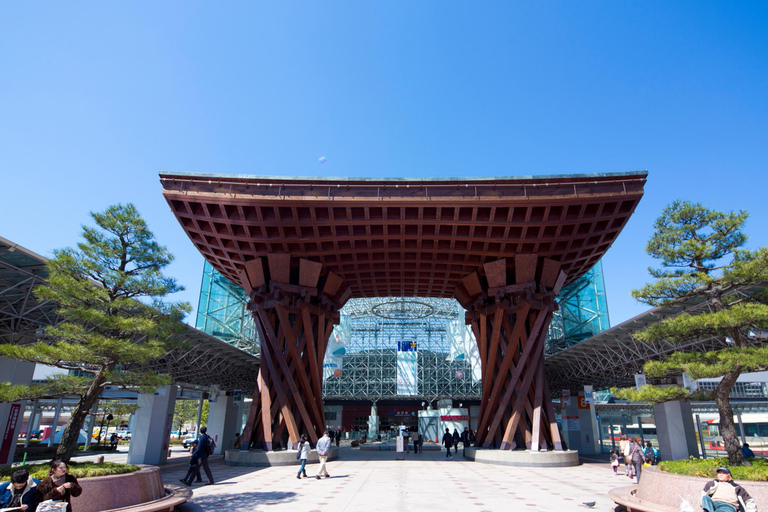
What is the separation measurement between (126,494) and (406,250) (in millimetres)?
16451

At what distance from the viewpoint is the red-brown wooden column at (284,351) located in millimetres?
21125

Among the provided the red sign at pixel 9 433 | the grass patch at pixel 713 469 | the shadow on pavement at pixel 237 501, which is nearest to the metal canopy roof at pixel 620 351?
the grass patch at pixel 713 469

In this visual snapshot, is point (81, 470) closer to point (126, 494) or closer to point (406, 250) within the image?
point (126, 494)

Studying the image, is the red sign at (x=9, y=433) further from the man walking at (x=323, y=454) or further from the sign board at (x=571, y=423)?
the sign board at (x=571, y=423)

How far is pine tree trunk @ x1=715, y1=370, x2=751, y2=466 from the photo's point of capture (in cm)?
974

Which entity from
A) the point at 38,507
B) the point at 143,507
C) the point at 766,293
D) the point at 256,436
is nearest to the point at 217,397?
the point at 256,436

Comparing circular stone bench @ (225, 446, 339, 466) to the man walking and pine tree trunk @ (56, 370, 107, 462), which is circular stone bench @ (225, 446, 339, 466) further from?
pine tree trunk @ (56, 370, 107, 462)

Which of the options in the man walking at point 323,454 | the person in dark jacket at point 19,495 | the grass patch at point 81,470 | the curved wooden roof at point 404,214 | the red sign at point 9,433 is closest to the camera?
the person in dark jacket at point 19,495

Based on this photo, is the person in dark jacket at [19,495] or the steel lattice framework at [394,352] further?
the steel lattice framework at [394,352]

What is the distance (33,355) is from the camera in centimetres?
959

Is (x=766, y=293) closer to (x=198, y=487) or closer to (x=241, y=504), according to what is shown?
(x=241, y=504)

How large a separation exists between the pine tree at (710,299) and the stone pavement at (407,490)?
141 inches

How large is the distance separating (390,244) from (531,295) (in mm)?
7401

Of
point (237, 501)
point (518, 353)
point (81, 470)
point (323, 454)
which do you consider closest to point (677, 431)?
point (518, 353)
